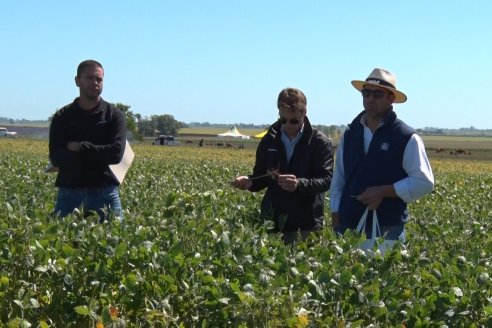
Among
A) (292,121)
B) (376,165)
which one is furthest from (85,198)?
(376,165)

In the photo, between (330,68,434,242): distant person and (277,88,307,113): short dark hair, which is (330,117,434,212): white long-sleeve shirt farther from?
(277,88,307,113): short dark hair

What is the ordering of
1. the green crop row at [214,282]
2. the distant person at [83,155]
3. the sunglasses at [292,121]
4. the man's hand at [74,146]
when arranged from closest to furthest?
the green crop row at [214,282]
the sunglasses at [292,121]
the man's hand at [74,146]
the distant person at [83,155]

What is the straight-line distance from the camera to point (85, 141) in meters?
6.07

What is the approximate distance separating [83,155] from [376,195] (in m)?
2.24

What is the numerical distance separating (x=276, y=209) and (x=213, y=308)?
8.78 feet

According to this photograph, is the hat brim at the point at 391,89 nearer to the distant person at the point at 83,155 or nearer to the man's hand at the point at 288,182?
the man's hand at the point at 288,182

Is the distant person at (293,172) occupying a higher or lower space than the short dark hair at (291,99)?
lower

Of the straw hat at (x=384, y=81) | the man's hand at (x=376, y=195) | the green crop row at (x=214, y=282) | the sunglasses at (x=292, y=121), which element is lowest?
the green crop row at (x=214, y=282)

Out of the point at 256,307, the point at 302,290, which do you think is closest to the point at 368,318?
the point at 302,290

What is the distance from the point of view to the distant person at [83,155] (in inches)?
238

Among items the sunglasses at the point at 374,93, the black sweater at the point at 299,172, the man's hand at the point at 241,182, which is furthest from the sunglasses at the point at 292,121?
the sunglasses at the point at 374,93

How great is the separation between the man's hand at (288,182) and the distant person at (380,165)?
245 mm

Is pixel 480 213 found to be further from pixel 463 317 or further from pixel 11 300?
pixel 11 300

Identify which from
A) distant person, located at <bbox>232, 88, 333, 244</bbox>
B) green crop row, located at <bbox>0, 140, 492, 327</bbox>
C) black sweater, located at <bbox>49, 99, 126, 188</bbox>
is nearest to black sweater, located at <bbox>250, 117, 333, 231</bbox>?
distant person, located at <bbox>232, 88, 333, 244</bbox>
